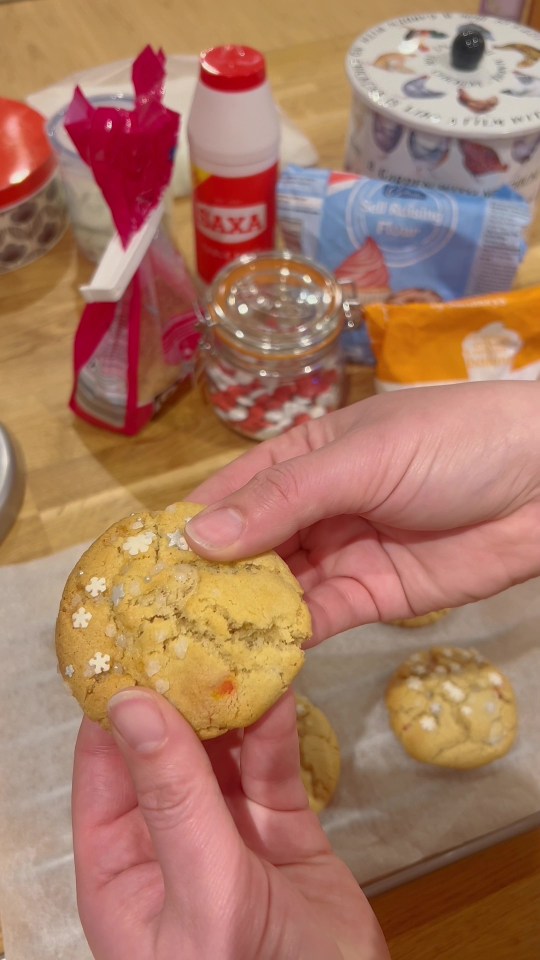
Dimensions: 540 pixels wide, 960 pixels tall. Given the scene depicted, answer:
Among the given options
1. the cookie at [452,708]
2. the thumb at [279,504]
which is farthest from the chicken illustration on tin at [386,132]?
the cookie at [452,708]

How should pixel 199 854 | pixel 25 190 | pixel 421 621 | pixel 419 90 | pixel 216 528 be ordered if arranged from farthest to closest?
pixel 25 190
pixel 419 90
pixel 421 621
pixel 216 528
pixel 199 854

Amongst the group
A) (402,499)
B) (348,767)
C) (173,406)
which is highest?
(402,499)

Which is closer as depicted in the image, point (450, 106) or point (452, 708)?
point (452, 708)

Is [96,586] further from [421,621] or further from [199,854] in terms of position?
[421,621]

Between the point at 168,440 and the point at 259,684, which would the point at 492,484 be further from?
the point at 168,440

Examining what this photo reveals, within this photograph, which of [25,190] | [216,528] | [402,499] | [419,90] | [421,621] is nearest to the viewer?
[216,528]

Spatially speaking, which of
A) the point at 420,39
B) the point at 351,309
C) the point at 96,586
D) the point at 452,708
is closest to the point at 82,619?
the point at 96,586

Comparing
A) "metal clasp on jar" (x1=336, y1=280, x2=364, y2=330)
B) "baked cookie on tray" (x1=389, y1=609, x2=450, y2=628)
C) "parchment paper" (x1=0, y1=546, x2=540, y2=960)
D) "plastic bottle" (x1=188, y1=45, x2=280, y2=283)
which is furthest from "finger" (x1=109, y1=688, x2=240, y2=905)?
"plastic bottle" (x1=188, y1=45, x2=280, y2=283)
